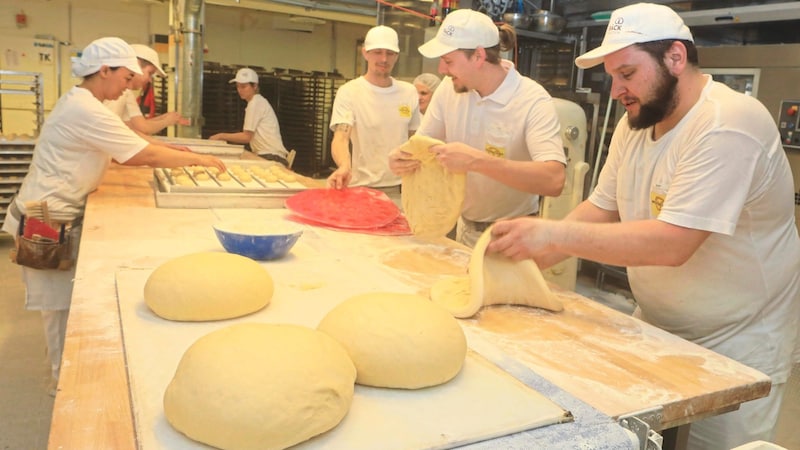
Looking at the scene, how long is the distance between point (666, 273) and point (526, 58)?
10.8ft

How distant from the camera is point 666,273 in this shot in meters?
1.57

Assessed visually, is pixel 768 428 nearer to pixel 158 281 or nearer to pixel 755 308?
pixel 755 308

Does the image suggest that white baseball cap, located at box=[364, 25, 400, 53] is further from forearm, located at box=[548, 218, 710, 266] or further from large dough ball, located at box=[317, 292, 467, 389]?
large dough ball, located at box=[317, 292, 467, 389]

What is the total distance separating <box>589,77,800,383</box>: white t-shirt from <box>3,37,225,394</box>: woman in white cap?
2108 millimetres

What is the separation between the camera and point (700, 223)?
1.37 m

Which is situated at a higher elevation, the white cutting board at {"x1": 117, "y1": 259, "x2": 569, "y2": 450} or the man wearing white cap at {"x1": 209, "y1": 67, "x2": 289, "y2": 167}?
the man wearing white cap at {"x1": 209, "y1": 67, "x2": 289, "y2": 167}

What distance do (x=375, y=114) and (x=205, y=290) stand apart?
2.09 meters

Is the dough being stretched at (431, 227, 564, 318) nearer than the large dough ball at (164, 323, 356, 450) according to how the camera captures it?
No

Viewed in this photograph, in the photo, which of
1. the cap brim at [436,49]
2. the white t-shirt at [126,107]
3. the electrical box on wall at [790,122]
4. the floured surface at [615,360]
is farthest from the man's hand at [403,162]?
the white t-shirt at [126,107]

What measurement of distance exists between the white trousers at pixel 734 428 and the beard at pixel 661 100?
2.40 feet

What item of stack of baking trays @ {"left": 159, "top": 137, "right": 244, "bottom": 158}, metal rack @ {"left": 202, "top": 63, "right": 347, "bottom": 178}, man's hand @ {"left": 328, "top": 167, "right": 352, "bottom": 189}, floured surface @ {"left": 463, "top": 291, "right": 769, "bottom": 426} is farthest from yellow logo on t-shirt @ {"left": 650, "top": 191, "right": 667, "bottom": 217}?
metal rack @ {"left": 202, "top": 63, "right": 347, "bottom": 178}

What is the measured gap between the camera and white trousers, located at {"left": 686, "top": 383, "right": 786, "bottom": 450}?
4.78 ft

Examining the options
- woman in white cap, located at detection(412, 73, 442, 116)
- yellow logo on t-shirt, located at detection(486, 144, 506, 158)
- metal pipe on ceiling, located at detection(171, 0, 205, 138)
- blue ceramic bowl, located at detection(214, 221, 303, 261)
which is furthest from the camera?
metal pipe on ceiling, located at detection(171, 0, 205, 138)

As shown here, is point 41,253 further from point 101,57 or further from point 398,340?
point 398,340
